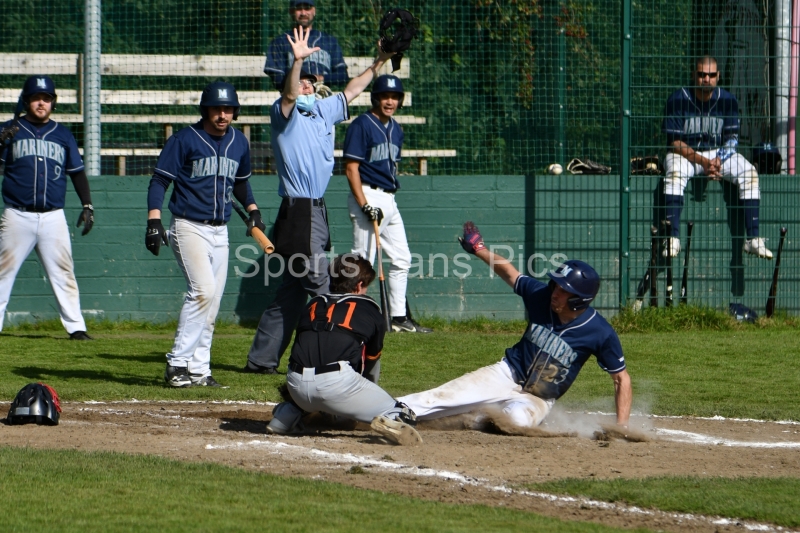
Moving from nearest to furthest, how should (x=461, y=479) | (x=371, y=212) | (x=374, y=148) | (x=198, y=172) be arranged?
(x=461, y=479) < (x=198, y=172) < (x=371, y=212) < (x=374, y=148)

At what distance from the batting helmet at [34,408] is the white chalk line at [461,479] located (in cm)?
113

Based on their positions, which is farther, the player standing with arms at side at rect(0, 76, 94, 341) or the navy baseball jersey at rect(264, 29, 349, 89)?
the navy baseball jersey at rect(264, 29, 349, 89)

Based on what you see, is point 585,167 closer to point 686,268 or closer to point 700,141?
point 700,141

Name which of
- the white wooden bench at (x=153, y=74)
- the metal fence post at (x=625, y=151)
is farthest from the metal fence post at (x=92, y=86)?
the metal fence post at (x=625, y=151)

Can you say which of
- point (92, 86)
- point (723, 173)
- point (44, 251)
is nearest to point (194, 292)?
point (44, 251)

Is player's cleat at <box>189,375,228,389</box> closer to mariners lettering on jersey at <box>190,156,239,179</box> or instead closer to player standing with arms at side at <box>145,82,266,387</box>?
player standing with arms at side at <box>145,82,266,387</box>

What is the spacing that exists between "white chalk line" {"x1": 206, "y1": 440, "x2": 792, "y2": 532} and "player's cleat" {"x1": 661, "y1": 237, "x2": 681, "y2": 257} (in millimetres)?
6591

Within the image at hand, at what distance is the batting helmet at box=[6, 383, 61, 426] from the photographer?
20.2 feet

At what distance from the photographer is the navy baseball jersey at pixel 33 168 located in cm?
980

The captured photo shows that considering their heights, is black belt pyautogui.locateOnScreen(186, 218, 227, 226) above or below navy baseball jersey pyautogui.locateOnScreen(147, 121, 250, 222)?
below

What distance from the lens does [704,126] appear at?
1126 cm

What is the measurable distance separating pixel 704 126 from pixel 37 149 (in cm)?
653

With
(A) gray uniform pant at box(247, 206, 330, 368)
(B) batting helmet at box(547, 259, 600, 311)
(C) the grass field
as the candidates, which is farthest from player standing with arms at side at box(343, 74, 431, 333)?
(B) batting helmet at box(547, 259, 600, 311)

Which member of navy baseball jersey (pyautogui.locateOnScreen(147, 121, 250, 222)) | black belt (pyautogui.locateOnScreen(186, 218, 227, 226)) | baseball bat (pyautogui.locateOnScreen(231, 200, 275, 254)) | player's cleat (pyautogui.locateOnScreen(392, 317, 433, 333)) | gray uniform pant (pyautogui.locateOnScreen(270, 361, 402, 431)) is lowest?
player's cleat (pyautogui.locateOnScreen(392, 317, 433, 333))
